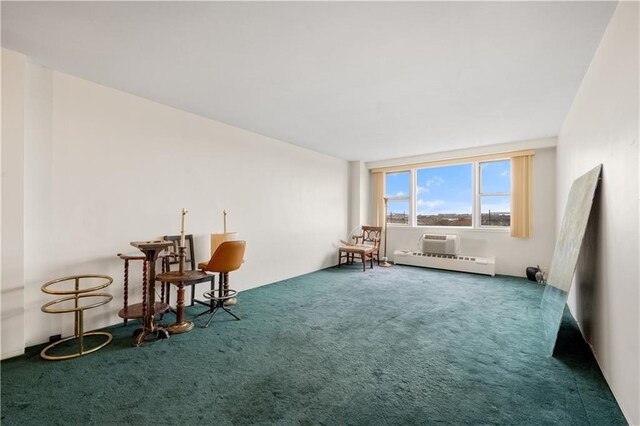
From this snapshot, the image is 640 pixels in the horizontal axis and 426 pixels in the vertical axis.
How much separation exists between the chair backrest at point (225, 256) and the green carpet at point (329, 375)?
588 millimetres

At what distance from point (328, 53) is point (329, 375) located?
2.44 meters

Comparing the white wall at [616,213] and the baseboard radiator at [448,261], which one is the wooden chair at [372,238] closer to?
the baseboard radiator at [448,261]

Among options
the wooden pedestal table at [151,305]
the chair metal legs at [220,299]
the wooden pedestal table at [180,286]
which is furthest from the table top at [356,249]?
the wooden pedestal table at [151,305]

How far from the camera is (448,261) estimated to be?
5.43 metres

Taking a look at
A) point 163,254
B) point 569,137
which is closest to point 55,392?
point 163,254

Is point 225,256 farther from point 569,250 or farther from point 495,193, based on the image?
point 495,193

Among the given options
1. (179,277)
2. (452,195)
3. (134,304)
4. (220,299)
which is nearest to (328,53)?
(179,277)

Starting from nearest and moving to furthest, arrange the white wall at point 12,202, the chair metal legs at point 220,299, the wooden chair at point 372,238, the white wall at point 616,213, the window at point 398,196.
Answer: the white wall at point 616,213, the white wall at point 12,202, the chair metal legs at point 220,299, the wooden chair at point 372,238, the window at point 398,196

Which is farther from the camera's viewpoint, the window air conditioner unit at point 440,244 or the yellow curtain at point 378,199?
the yellow curtain at point 378,199

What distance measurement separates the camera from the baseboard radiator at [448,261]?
504 cm

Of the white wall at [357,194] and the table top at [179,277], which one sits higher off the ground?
the white wall at [357,194]

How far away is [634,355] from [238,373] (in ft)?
7.64

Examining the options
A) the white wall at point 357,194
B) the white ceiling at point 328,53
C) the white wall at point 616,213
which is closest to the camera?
the white wall at point 616,213

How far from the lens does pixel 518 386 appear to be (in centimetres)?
182
